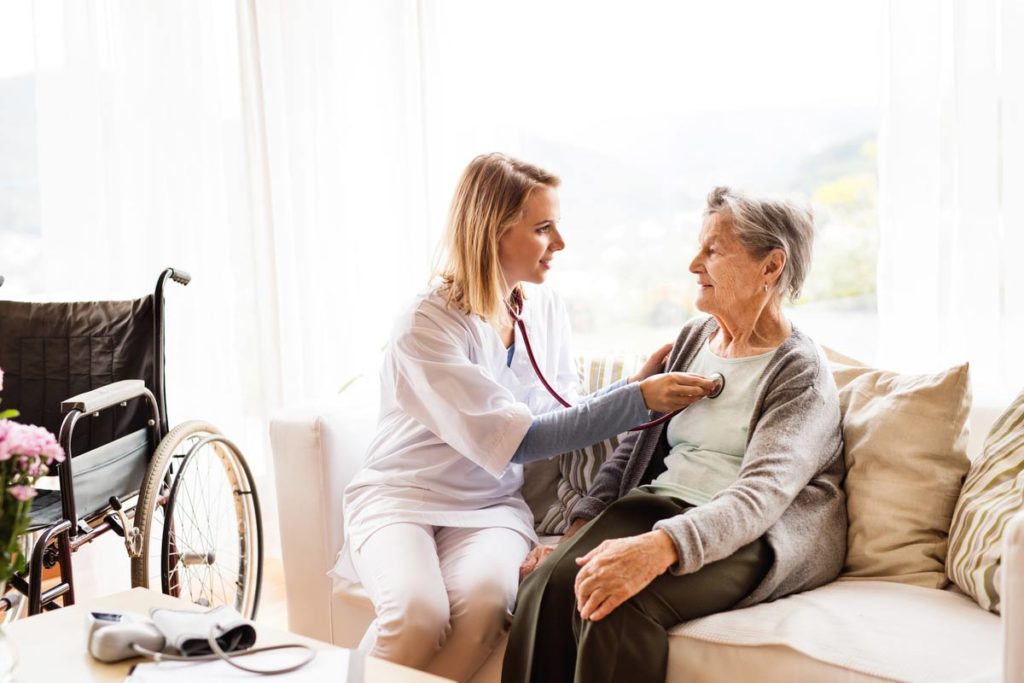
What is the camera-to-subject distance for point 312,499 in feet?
6.89

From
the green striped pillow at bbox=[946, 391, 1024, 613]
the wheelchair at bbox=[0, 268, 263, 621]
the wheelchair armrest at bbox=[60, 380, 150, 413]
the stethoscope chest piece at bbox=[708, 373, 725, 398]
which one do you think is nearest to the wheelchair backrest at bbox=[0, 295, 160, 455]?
the wheelchair at bbox=[0, 268, 263, 621]

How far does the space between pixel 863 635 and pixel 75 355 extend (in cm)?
190

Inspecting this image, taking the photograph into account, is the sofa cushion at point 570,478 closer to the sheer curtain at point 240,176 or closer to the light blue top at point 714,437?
the light blue top at point 714,437

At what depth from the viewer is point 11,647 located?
49.8 inches

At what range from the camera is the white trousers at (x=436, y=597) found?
167 centimetres

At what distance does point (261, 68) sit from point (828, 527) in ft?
7.56

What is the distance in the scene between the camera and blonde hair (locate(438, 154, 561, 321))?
196 centimetres

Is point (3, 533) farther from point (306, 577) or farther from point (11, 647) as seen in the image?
point (306, 577)

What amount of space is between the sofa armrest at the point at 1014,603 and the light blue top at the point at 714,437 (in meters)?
0.58

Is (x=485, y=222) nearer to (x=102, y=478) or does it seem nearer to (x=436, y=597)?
(x=436, y=597)

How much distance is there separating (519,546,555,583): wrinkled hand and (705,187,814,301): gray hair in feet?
2.25

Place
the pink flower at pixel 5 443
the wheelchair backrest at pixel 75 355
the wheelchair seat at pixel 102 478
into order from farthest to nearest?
1. the wheelchair backrest at pixel 75 355
2. the wheelchair seat at pixel 102 478
3. the pink flower at pixel 5 443

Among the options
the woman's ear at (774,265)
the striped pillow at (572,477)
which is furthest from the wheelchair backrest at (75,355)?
the woman's ear at (774,265)

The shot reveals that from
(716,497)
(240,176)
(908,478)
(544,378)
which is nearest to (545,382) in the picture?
(544,378)
